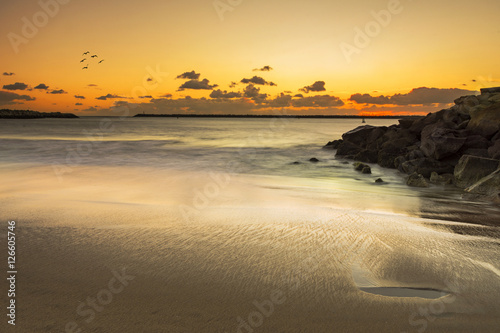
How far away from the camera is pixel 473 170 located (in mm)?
10250

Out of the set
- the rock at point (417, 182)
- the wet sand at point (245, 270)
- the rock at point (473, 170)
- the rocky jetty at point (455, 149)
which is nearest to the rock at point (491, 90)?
the rocky jetty at point (455, 149)

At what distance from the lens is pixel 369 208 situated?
7.31 meters

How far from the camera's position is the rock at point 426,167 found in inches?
479

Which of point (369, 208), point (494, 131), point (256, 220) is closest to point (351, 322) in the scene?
point (256, 220)

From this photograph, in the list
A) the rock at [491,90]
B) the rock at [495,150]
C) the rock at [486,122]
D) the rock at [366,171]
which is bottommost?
the rock at [366,171]

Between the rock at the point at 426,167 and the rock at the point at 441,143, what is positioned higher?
the rock at the point at 441,143

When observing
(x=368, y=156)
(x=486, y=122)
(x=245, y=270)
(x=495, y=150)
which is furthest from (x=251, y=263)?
(x=368, y=156)

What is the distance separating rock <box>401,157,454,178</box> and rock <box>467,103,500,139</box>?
9.07 ft

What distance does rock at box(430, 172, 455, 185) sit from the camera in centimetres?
1089

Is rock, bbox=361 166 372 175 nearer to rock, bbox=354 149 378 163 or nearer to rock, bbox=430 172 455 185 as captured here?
rock, bbox=430 172 455 185

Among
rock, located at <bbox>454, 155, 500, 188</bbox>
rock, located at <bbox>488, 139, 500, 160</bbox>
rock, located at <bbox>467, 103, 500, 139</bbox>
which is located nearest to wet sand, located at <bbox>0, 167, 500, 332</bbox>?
rock, located at <bbox>454, 155, 500, 188</bbox>

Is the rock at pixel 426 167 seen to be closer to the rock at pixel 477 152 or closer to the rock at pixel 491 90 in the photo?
the rock at pixel 477 152

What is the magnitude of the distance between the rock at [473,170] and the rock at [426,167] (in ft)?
4.96

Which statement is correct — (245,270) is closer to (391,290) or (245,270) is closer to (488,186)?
(391,290)
